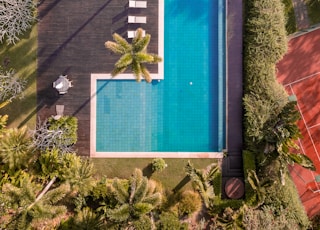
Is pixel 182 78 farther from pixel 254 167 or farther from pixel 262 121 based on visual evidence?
pixel 254 167

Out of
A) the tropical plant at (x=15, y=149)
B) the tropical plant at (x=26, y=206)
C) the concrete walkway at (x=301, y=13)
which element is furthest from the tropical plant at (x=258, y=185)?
the tropical plant at (x=15, y=149)

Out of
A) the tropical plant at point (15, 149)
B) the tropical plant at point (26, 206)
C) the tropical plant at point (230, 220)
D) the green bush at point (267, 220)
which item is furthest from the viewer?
the tropical plant at point (230, 220)

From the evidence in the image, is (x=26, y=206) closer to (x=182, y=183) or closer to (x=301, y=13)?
(x=182, y=183)

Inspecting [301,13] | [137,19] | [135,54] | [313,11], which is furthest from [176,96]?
[313,11]

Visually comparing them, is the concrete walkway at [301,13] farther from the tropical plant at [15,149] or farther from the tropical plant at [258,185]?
the tropical plant at [15,149]

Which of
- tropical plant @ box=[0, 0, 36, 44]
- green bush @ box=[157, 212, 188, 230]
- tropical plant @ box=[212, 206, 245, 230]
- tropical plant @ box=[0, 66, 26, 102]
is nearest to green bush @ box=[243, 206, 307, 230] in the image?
tropical plant @ box=[212, 206, 245, 230]

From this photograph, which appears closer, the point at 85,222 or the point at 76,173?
the point at 76,173
